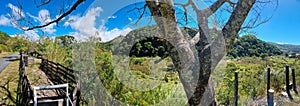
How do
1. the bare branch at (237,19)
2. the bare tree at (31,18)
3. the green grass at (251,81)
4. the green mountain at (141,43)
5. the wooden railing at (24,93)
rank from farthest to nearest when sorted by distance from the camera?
1. the green grass at (251,81)
2. the wooden railing at (24,93)
3. the green mountain at (141,43)
4. the bare tree at (31,18)
5. the bare branch at (237,19)

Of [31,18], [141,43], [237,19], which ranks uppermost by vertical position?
[31,18]

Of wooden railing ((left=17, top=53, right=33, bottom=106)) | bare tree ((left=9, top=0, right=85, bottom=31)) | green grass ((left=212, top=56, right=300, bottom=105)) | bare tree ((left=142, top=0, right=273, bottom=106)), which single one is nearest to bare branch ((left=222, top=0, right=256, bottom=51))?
bare tree ((left=142, top=0, right=273, bottom=106))

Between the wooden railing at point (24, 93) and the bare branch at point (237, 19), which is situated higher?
the bare branch at point (237, 19)

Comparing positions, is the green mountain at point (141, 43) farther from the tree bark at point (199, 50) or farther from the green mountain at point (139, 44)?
the tree bark at point (199, 50)

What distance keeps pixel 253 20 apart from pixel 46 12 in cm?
222

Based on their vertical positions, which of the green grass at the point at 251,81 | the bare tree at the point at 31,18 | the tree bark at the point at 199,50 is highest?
the bare tree at the point at 31,18

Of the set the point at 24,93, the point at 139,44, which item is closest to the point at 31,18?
the point at 139,44

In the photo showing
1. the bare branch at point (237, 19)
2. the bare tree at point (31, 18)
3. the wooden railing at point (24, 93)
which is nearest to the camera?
the bare branch at point (237, 19)

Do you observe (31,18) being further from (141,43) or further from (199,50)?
(199,50)

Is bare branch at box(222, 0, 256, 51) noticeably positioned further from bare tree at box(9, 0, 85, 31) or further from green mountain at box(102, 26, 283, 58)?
bare tree at box(9, 0, 85, 31)

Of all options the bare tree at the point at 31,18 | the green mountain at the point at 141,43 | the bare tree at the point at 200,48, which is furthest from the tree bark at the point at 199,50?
the bare tree at the point at 31,18

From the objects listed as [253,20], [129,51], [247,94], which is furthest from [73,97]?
[247,94]

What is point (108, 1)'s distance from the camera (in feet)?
8.59

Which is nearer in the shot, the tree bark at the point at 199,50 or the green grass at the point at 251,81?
the tree bark at the point at 199,50
